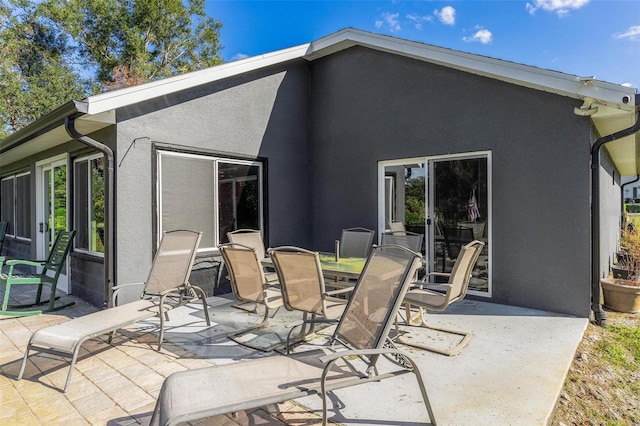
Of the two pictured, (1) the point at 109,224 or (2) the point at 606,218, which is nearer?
(1) the point at 109,224

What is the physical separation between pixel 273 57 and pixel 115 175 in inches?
150

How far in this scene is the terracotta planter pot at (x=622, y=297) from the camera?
5.54 meters

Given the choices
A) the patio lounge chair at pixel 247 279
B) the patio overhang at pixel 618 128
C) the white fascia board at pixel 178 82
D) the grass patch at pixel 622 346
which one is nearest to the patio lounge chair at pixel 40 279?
the white fascia board at pixel 178 82

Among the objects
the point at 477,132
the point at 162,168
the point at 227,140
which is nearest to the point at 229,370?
the point at 162,168

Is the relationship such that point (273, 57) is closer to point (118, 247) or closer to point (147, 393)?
point (118, 247)

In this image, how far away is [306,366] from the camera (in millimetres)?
2648

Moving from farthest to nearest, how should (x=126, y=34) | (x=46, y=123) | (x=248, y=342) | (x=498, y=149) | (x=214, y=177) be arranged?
(x=126, y=34)
(x=214, y=177)
(x=498, y=149)
(x=46, y=123)
(x=248, y=342)

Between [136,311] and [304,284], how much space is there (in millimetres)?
1952

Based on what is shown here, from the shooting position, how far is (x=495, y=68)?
558 centimetres

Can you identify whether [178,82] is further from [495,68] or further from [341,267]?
[495,68]

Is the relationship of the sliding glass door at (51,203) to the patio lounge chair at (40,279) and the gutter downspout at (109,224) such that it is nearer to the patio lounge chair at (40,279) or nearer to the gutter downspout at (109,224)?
the patio lounge chair at (40,279)

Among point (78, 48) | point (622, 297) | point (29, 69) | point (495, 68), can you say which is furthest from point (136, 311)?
point (78, 48)

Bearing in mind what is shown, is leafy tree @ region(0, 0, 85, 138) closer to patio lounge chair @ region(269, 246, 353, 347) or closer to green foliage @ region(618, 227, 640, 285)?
patio lounge chair @ region(269, 246, 353, 347)

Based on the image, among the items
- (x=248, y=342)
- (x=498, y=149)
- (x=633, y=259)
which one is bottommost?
(x=248, y=342)
